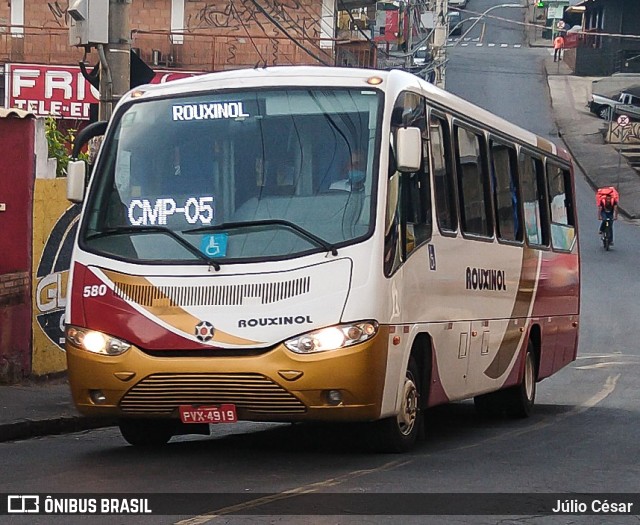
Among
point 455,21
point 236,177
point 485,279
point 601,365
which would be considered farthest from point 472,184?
point 455,21

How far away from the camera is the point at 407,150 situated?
962 cm

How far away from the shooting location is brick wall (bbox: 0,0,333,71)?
133ft

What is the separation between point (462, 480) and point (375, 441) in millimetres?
1255

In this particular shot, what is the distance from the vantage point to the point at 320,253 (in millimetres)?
9273

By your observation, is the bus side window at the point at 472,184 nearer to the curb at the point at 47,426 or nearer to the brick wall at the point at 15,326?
the curb at the point at 47,426

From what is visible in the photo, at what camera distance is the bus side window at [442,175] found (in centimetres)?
1092

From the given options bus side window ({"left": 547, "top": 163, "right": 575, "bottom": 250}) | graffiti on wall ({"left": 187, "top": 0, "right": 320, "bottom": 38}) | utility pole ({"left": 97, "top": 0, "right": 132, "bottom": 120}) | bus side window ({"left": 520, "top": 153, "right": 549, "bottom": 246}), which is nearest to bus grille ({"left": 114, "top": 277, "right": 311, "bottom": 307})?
utility pole ({"left": 97, "top": 0, "right": 132, "bottom": 120})

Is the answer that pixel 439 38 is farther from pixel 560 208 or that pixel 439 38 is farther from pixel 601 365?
pixel 560 208

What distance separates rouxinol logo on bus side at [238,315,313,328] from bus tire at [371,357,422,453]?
121 cm

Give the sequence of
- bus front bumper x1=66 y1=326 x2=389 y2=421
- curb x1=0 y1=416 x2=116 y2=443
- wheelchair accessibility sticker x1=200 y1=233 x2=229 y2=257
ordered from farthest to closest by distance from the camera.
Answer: curb x1=0 y1=416 x2=116 y2=443 → wheelchair accessibility sticker x1=200 y1=233 x2=229 y2=257 → bus front bumper x1=66 y1=326 x2=389 y2=421

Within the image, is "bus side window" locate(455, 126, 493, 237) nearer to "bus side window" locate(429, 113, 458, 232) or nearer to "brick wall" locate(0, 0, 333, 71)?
"bus side window" locate(429, 113, 458, 232)

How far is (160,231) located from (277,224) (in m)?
0.85

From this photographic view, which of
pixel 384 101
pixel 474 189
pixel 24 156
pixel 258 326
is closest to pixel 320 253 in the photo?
pixel 258 326

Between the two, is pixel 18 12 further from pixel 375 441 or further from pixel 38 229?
pixel 375 441
